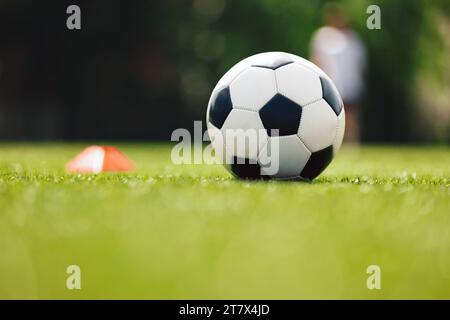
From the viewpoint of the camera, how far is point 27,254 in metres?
2.87

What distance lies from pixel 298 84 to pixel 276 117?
31 centimetres

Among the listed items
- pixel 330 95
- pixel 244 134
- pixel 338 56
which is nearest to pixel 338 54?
pixel 338 56

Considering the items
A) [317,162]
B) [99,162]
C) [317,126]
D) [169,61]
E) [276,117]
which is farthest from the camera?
[169,61]

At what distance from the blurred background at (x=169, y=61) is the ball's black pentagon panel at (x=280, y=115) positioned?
12009 millimetres

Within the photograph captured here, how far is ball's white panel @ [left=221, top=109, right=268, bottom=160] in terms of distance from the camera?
4.59 meters

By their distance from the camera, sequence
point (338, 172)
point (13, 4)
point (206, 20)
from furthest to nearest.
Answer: point (206, 20)
point (13, 4)
point (338, 172)

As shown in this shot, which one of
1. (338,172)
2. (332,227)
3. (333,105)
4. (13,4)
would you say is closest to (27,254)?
(332,227)

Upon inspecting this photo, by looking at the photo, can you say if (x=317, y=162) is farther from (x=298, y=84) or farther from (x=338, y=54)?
(x=338, y=54)

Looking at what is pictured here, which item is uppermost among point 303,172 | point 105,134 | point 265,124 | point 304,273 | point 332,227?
point 105,134

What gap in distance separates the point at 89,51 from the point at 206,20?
3.32m

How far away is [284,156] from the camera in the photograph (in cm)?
467

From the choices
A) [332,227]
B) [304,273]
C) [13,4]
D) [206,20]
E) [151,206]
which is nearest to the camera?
[304,273]

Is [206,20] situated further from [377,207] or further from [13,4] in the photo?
[377,207]

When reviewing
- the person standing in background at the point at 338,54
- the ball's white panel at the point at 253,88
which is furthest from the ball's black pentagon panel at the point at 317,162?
the person standing in background at the point at 338,54
